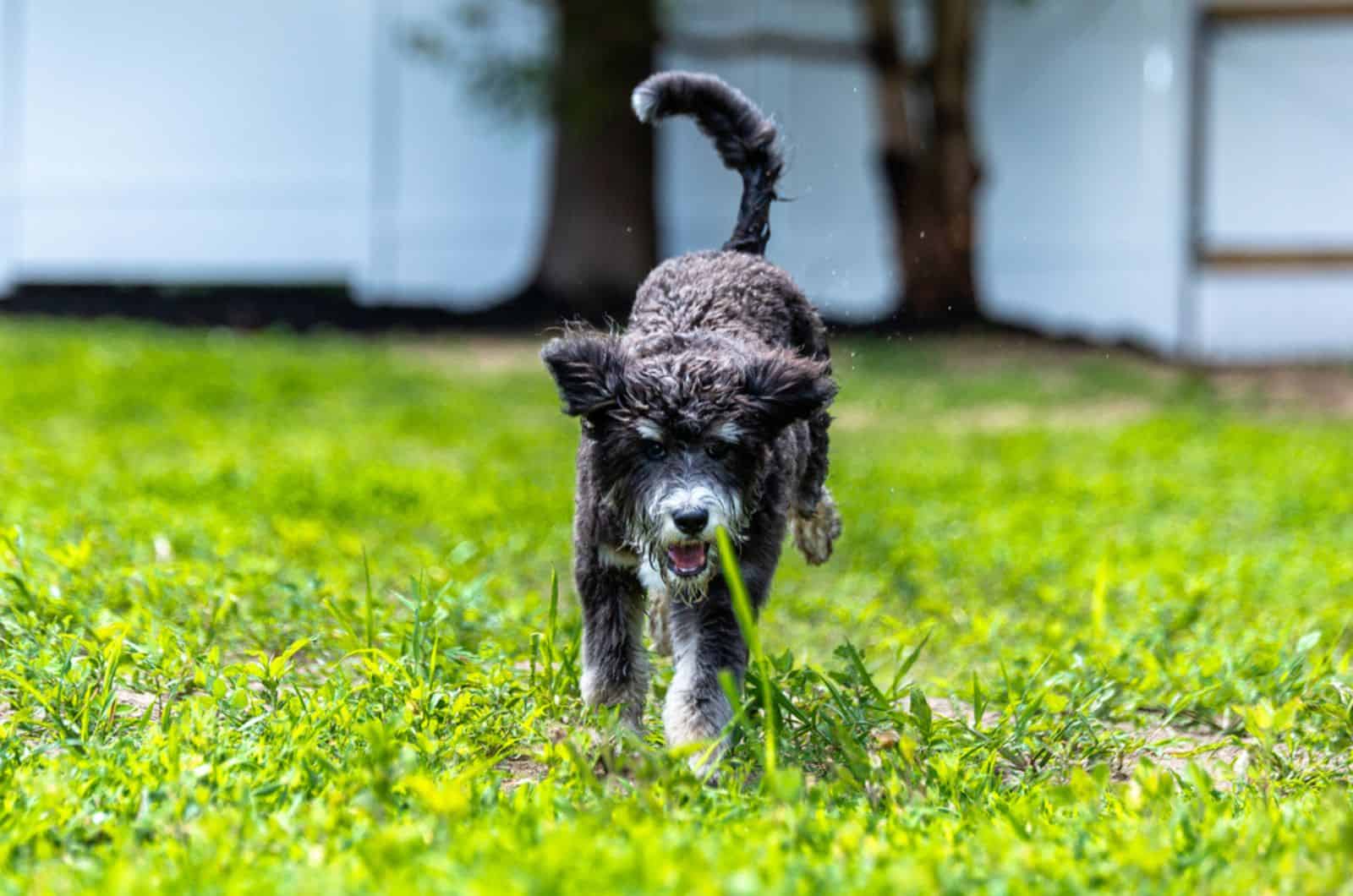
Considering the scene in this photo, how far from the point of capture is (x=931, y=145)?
18.2 m

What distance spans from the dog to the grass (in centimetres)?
18

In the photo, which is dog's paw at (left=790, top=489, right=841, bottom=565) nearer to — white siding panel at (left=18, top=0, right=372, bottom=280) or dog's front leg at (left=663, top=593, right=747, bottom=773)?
dog's front leg at (left=663, top=593, right=747, bottom=773)

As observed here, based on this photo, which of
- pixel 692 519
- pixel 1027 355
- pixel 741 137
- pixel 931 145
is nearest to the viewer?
pixel 692 519

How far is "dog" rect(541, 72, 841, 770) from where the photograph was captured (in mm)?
4336

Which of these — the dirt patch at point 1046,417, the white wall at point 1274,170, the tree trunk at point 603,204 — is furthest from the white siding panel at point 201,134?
the white wall at point 1274,170

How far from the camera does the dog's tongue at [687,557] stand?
430cm

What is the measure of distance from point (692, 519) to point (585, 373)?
1.65 feet

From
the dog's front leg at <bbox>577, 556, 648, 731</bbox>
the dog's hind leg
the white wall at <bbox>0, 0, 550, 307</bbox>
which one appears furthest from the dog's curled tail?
the white wall at <bbox>0, 0, 550, 307</bbox>

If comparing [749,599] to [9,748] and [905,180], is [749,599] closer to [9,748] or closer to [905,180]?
[9,748]

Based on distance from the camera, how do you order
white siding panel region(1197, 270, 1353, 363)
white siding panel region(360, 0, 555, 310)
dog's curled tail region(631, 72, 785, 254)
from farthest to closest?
white siding panel region(360, 0, 555, 310) → white siding panel region(1197, 270, 1353, 363) → dog's curled tail region(631, 72, 785, 254)

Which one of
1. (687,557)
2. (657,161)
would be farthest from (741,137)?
(657,161)

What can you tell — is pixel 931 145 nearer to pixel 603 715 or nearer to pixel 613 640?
pixel 613 640

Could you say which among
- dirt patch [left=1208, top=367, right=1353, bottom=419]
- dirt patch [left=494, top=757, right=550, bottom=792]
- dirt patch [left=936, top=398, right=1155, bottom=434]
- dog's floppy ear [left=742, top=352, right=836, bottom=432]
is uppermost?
dog's floppy ear [left=742, top=352, right=836, bottom=432]

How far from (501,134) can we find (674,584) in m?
17.1
